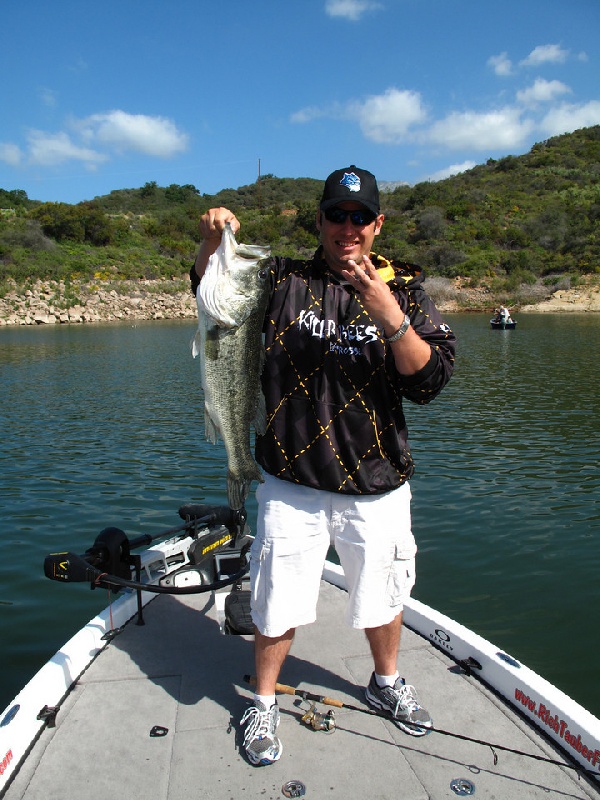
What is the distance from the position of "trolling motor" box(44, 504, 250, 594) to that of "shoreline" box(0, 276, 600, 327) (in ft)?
165

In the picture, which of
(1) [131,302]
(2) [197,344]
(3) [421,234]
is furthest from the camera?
(3) [421,234]

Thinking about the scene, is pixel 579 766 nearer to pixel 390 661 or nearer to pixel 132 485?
pixel 390 661

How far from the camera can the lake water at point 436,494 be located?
21.0 feet

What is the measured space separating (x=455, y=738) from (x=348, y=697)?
0.65 meters

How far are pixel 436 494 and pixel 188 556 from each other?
5712mm

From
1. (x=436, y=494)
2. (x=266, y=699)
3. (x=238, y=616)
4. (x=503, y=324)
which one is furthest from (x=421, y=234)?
(x=266, y=699)

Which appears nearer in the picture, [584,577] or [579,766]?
[579,766]

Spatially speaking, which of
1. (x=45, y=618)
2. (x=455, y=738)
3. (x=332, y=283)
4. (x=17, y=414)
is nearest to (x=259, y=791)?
(x=455, y=738)

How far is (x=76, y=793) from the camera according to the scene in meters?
3.05

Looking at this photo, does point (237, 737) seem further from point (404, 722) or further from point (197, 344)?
point (197, 344)

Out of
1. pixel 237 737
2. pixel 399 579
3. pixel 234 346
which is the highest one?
pixel 234 346

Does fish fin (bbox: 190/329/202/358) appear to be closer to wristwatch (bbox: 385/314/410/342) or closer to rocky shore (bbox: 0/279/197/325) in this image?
wristwatch (bbox: 385/314/410/342)

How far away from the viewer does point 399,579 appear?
137 inches

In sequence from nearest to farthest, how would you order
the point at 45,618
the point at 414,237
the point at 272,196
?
1. the point at 45,618
2. the point at 414,237
3. the point at 272,196
